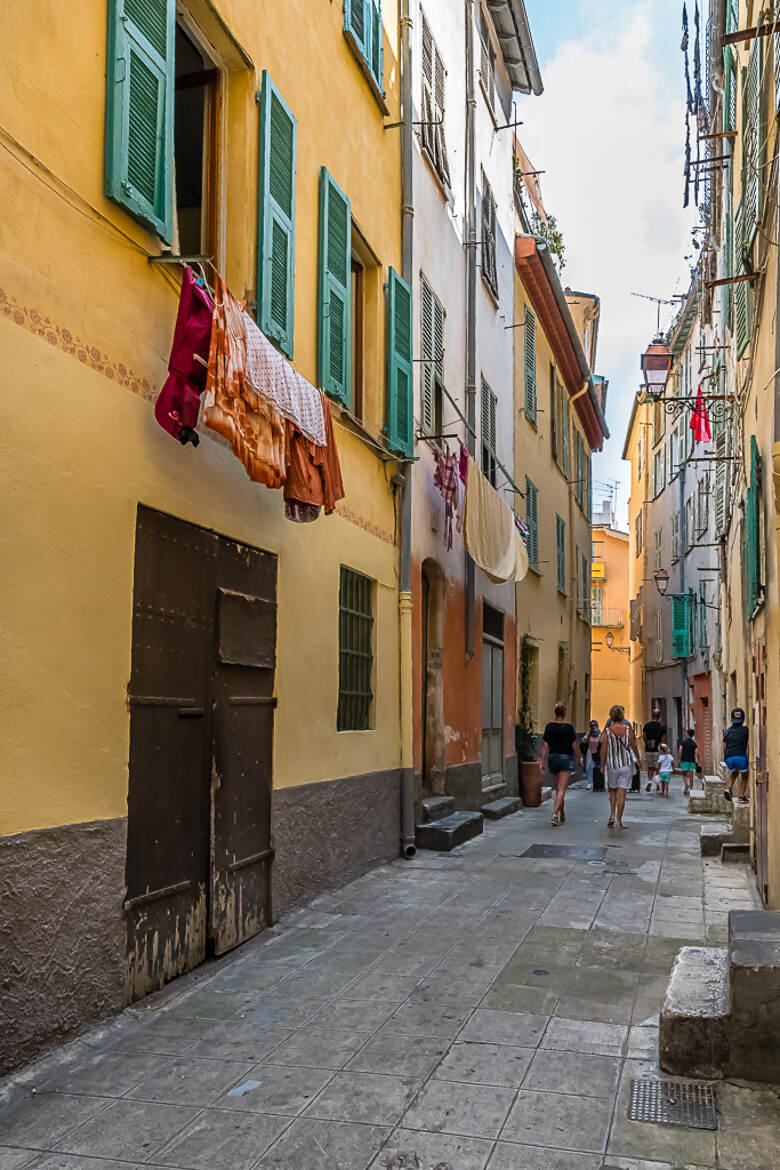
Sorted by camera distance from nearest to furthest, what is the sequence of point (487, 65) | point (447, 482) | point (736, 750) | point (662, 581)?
point (447, 482) → point (736, 750) → point (487, 65) → point (662, 581)

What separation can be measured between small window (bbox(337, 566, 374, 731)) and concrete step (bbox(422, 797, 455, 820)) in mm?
1998

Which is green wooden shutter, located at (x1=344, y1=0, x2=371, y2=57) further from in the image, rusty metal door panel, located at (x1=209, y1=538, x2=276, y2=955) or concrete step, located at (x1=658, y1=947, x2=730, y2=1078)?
concrete step, located at (x1=658, y1=947, x2=730, y2=1078)

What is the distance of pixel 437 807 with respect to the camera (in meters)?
11.7

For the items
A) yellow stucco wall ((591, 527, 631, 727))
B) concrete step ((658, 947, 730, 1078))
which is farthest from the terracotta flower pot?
yellow stucco wall ((591, 527, 631, 727))

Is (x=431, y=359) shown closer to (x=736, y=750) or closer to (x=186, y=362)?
(x=736, y=750)

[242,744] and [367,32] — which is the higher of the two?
[367,32]

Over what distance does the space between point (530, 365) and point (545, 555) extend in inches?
148

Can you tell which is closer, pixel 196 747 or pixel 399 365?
pixel 196 747

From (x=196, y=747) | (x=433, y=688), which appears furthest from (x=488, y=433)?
(x=196, y=747)

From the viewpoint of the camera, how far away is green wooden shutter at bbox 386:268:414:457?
34.2ft

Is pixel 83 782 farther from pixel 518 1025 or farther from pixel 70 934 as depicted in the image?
pixel 518 1025

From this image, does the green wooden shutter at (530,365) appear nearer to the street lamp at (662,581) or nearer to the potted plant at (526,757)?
the potted plant at (526,757)

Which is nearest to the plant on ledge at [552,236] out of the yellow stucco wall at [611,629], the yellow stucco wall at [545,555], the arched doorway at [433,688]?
the yellow stucco wall at [545,555]

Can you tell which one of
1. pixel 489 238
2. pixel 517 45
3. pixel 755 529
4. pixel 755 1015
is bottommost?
pixel 755 1015
